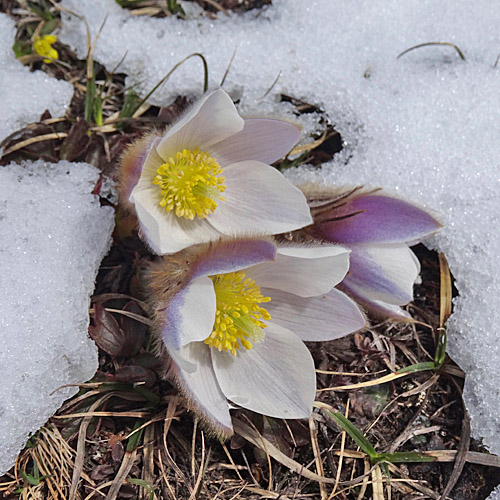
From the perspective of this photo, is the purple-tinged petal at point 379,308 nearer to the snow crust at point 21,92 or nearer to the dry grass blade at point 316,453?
the dry grass blade at point 316,453

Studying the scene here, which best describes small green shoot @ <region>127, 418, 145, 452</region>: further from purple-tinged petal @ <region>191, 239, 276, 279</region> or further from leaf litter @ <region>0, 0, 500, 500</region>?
purple-tinged petal @ <region>191, 239, 276, 279</region>

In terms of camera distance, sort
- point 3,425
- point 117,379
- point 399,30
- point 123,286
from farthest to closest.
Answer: point 399,30, point 123,286, point 117,379, point 3,425

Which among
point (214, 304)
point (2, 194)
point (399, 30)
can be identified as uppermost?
point (399, 30)

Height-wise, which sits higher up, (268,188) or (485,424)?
(268,188)

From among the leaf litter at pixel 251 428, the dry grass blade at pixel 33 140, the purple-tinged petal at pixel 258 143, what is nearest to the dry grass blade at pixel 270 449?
the leaf litter at pixel 251 428

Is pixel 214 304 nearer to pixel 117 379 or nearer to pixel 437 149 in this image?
pixel 117 379

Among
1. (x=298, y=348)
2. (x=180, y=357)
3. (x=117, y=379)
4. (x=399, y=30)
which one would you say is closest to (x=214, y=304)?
(x=180, y=357)
